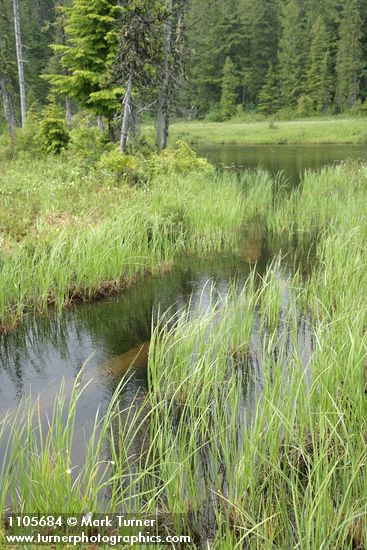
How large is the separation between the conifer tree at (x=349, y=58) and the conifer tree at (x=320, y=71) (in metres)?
1.42

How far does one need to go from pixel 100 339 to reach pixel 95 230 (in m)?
2.35

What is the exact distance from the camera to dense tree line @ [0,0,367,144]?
1820 centimetres

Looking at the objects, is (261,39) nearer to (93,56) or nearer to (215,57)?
(215,57)

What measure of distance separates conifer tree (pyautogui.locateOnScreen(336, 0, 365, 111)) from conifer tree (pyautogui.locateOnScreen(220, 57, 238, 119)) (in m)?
13.2

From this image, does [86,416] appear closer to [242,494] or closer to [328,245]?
[242,494]

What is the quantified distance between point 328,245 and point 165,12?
1260 centimetres

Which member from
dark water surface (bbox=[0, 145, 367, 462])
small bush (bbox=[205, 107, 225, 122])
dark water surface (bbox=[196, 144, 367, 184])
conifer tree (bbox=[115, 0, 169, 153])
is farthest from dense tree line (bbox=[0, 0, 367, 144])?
dark water surface (bbox=[0, 145, 367, 462])

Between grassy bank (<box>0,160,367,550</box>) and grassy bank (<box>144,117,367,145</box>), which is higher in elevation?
grassy bank (<box>144,117,367,145</box>)

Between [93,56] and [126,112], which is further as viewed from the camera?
[93,56]

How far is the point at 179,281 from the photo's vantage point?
923cm

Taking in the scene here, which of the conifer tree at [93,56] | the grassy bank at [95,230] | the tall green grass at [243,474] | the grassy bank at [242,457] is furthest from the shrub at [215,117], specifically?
the tall green grass at [243,474]

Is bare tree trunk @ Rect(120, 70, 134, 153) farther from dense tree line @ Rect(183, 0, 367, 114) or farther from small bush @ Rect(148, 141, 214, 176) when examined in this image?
dense tree line @ Rect(183, 0, 367, 114)

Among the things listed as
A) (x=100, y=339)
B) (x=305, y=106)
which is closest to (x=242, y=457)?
(x=100, y=339)

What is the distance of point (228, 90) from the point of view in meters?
66.0
